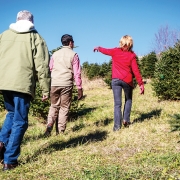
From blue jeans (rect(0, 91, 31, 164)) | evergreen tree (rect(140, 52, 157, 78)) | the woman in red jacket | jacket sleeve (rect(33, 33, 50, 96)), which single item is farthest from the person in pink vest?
evergreen tree (rect(140, 52, 157, 78))

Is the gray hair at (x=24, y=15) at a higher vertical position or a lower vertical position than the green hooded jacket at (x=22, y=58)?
higher

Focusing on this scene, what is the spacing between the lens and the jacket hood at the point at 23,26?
312cm

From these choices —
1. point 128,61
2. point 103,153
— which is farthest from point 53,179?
point 128,61

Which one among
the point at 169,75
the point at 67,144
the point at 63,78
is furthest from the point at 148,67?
the point at 67,144

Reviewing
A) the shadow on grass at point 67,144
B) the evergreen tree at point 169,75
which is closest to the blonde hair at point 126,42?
the shadow on grass at point 67,144

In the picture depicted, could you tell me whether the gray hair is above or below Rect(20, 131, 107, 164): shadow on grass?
above

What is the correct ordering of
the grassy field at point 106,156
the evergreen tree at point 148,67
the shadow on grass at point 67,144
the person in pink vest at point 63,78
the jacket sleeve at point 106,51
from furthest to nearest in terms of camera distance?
the evergreen tree at point 148,67, the jacket sleeve at point 106,51, the person in pink vest at point 63,78, the shadow on grass at point 67,144, the grassy field at point 106,156

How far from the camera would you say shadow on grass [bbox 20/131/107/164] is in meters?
3.71

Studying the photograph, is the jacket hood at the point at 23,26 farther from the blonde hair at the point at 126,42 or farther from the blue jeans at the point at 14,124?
the blonde hair at the point at 126,42

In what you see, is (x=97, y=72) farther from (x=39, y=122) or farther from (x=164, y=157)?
(x=164, y=157)

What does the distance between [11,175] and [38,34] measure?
168cm

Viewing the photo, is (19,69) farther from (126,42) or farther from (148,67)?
(148,67)

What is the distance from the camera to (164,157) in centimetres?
308

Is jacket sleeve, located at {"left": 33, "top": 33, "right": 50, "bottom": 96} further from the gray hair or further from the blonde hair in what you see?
the blonde hair
